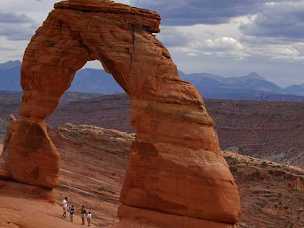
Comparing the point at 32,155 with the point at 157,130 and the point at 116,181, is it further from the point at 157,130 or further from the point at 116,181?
the point at 116,181

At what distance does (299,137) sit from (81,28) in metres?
72.0

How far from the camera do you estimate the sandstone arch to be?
21781mm

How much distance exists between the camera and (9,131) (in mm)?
29812

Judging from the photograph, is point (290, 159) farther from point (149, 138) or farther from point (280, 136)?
point (149, 138)

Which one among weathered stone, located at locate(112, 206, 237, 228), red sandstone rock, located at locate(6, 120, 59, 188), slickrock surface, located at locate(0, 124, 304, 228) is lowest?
slickrock surface, located at locate(0, 124, 304, 228)

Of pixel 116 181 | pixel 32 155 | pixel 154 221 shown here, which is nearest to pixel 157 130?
pixel 154 221

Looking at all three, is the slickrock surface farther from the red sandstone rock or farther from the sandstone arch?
the sandstone arch

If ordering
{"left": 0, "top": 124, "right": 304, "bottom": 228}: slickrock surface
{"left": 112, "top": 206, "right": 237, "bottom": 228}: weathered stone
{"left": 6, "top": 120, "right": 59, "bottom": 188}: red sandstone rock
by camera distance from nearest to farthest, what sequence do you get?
1. {"left": 112, "top": 206, "right": 237, "bottom": 228}: weathered stone
2. {"left": 6, "top": 120, "right": 59, "bottom": 188}: red sandstone rock
3. {"left": 0, "top": 124, "right": 304, "bottom": 228}: slickrock surface

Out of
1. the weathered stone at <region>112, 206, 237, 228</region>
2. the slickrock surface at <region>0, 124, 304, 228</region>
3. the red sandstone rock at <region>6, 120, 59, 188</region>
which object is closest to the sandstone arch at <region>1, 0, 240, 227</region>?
the weathered stone at <region>112, 206, 237, 228</region>

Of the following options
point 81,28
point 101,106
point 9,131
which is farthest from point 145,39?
point 101,106

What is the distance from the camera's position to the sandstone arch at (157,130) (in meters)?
21.8

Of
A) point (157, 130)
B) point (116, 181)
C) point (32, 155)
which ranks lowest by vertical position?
point (116, 181)

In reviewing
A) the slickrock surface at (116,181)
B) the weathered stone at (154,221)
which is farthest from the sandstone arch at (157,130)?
the slickrock surface at (116,181)

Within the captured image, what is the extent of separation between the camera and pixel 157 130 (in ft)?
73.8
